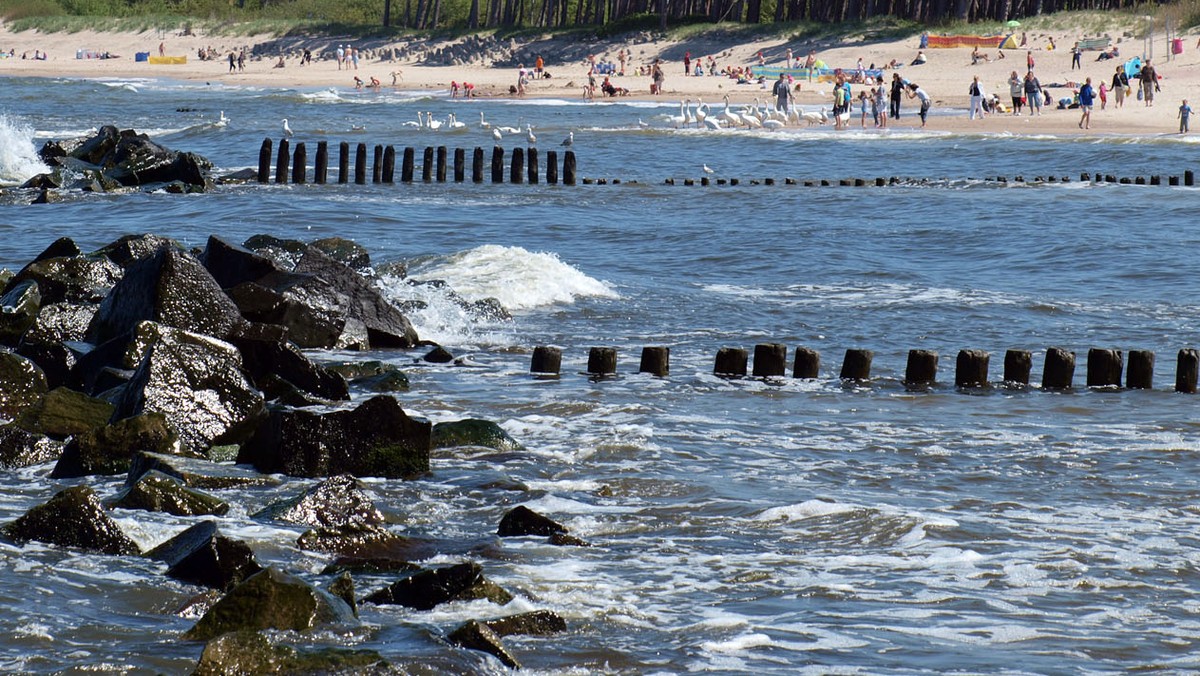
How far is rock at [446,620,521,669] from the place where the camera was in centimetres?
616

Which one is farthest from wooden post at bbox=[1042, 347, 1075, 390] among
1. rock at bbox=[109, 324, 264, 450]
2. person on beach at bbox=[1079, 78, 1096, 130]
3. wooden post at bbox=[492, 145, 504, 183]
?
person on beach at bbox=[1079, 78, 1096, 130]

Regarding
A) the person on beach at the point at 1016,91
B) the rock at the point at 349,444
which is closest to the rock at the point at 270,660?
the rock at the point at 349,444

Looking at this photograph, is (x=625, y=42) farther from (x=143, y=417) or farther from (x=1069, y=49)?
(x=143, y=417)

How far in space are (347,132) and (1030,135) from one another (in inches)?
833

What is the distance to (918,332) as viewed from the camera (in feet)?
50.9

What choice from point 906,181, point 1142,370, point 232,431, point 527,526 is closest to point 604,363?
point 232,431

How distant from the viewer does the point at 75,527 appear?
7621 mm

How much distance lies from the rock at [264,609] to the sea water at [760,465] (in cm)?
11

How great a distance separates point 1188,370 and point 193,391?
7.92 metres

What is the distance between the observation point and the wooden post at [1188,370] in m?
12.4

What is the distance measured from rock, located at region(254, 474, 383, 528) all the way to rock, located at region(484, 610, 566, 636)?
1.66 m

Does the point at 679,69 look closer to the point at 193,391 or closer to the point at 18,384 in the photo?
the point at 18,384

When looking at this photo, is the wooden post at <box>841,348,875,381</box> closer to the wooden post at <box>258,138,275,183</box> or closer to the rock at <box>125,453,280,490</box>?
the rock at <box>125,453,280,490</box>

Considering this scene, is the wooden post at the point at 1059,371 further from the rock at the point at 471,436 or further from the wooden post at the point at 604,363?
the rock at the point at 471,436
